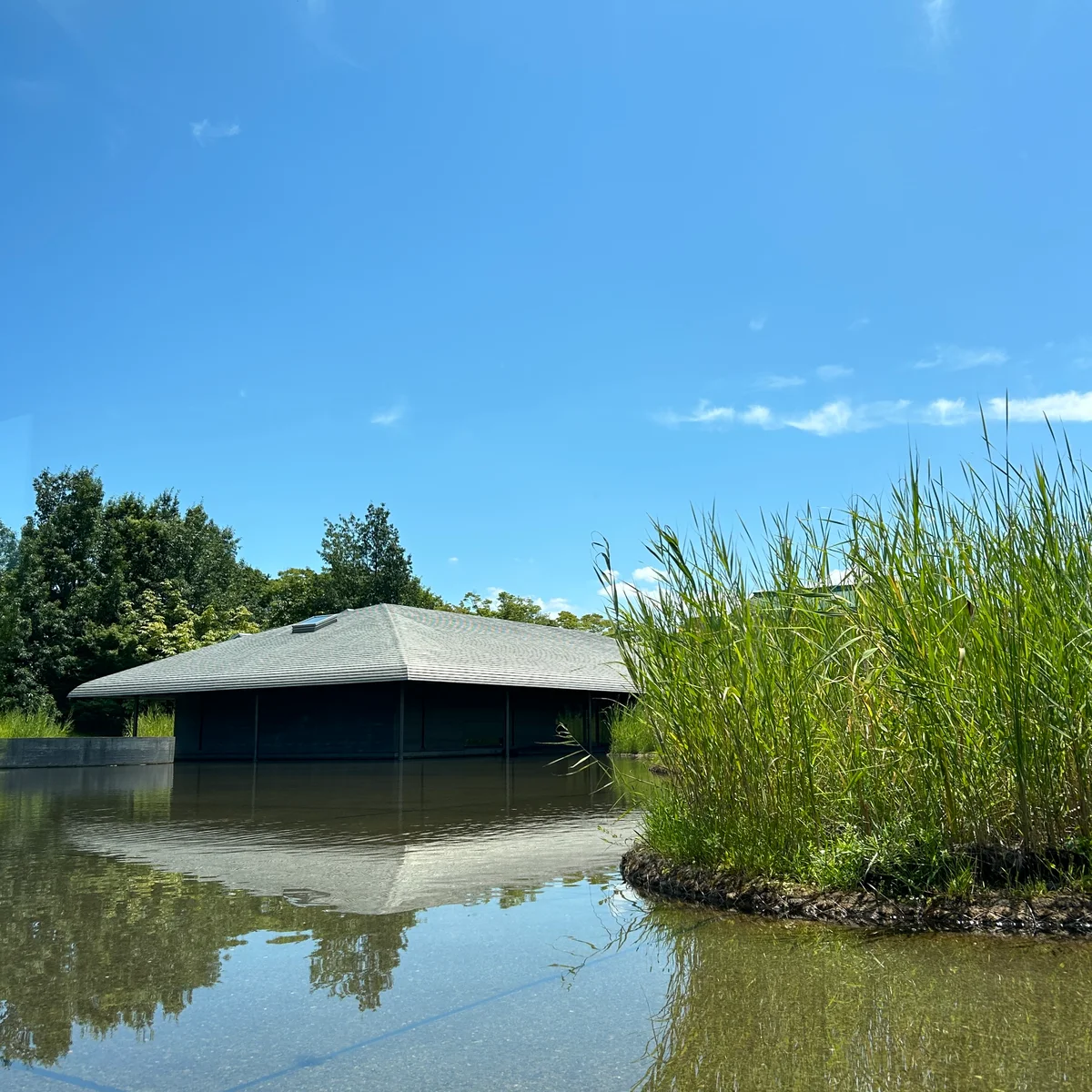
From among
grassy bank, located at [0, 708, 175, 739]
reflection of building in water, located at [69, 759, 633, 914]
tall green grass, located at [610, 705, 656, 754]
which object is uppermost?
grassy bank, located at [0, 708, 175, 739]

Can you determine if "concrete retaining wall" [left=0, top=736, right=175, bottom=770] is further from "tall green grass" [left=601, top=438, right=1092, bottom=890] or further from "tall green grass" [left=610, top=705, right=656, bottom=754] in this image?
"tall green grass" [left=601, top=438, right=1092, bottom=890]

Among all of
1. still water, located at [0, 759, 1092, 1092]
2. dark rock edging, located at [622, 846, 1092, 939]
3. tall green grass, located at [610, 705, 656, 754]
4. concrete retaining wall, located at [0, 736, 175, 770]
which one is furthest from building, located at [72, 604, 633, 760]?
dark rock edging, located at [622, 846, 1092, 939]

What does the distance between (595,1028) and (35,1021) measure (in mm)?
2050

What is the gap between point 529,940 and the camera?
471 cm

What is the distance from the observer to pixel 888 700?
16.9ft

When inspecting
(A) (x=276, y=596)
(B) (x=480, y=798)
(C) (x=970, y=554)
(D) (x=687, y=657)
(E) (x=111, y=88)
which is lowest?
(B) (x=480, y=798)

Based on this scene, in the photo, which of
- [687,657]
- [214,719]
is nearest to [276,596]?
[214,719]

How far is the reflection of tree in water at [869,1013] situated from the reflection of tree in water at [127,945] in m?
1.31

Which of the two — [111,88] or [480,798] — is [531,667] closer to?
[480,798]

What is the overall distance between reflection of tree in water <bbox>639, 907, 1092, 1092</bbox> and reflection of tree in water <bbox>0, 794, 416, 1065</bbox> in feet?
4.29

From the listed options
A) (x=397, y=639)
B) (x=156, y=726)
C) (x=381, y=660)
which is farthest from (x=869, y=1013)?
(x=156, y=726)

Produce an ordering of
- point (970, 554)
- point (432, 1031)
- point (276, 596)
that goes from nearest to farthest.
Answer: point (432, 1031) → point (970, 554) → point (276, 596)

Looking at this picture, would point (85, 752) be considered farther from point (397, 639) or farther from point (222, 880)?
point (222, 880)

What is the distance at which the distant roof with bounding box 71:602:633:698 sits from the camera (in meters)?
19.8
